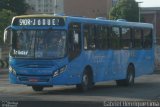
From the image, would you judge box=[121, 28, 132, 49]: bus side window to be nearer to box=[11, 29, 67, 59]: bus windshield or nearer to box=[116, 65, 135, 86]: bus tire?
box=[116, 65, 135, 86]: bus tire

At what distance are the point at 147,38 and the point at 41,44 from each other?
30.6 feet

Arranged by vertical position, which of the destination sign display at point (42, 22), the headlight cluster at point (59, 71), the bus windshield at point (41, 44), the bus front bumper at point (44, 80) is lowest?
the bus front bumper at point (44, 80)

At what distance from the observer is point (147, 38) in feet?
92.7

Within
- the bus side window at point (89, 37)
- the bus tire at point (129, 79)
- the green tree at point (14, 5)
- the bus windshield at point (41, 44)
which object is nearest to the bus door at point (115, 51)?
the bus tire at point (129, 79)

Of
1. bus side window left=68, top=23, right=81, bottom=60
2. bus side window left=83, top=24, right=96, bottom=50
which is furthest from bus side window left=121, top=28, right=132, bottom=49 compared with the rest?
→ bus side window left=68, top=23, right=81, bottom=60

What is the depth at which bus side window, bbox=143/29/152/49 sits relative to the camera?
91.9ft

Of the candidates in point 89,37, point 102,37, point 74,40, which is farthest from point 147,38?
point 74,40

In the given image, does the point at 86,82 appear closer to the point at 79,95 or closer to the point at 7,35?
the point at 79,95

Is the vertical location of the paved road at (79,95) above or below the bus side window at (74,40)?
below

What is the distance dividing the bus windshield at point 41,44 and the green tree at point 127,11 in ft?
222

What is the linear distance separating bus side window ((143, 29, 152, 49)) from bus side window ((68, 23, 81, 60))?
744cm

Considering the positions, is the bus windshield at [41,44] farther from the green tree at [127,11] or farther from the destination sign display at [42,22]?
the green tree at [127,11]

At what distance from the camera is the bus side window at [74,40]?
2055cm

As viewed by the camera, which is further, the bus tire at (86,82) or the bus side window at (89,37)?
the bus side window at (89,37)
